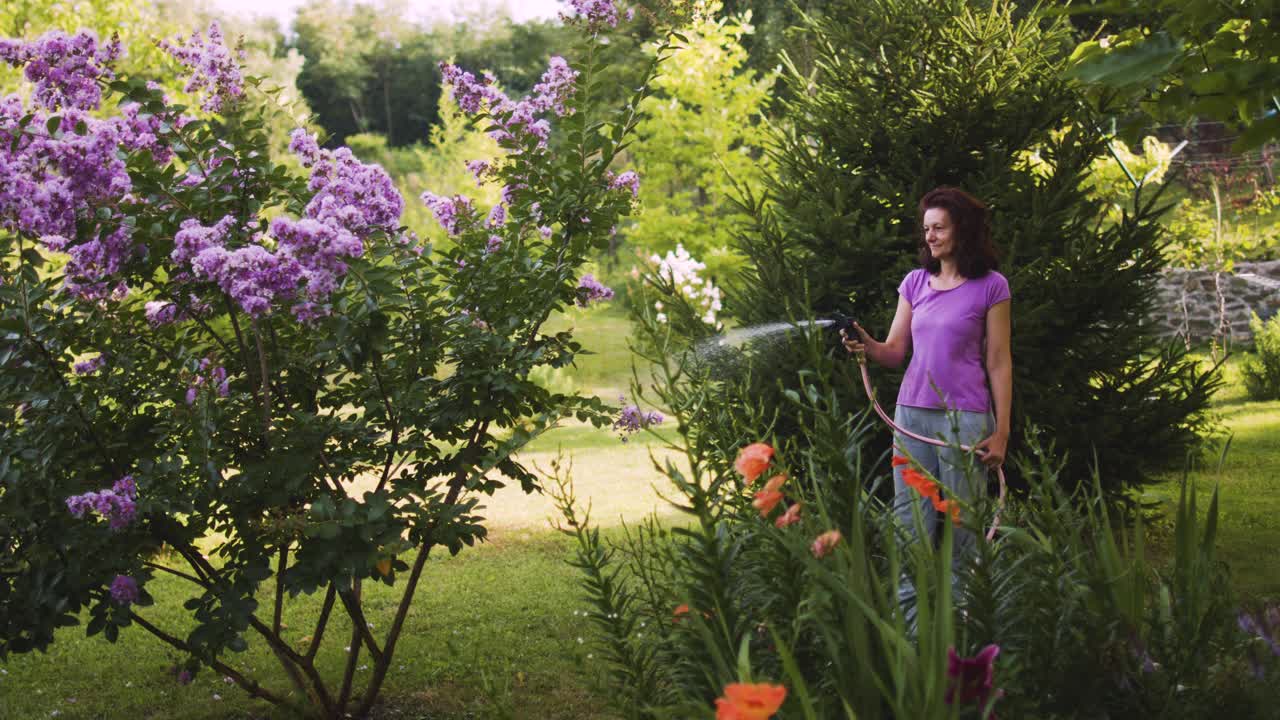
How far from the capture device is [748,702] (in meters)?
1.35

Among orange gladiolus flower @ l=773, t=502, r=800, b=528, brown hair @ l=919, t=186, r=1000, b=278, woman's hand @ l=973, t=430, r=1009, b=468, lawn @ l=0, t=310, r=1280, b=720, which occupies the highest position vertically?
brown hair @ l=919, t=186, r=1000, b=278

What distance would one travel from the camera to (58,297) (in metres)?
3.52

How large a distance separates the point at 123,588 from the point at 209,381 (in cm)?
72

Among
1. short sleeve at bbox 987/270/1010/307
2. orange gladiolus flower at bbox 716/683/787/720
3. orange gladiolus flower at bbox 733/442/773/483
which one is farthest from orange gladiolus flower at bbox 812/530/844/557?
short sleeve at bbox 987/270/1010/307

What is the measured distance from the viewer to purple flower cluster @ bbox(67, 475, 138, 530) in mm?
3158

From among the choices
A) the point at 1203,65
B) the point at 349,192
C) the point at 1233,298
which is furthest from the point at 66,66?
the point at 1233,298

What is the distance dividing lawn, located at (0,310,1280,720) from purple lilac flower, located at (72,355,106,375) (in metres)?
1.59

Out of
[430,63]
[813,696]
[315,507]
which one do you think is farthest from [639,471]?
[430,63]

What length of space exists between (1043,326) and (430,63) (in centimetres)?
5758

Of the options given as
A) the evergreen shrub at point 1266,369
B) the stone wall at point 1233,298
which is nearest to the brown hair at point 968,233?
the evergreen shrub at point 1266,369

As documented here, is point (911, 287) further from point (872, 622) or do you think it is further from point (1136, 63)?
point (872, 622)

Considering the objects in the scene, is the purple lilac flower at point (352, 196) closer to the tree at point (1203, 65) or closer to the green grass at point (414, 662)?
the green grass at point (414, 662)

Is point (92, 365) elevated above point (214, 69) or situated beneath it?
situated beneath

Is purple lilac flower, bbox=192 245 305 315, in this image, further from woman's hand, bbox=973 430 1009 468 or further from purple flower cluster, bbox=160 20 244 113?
woman's hand, bbox=973 430 1009 468
